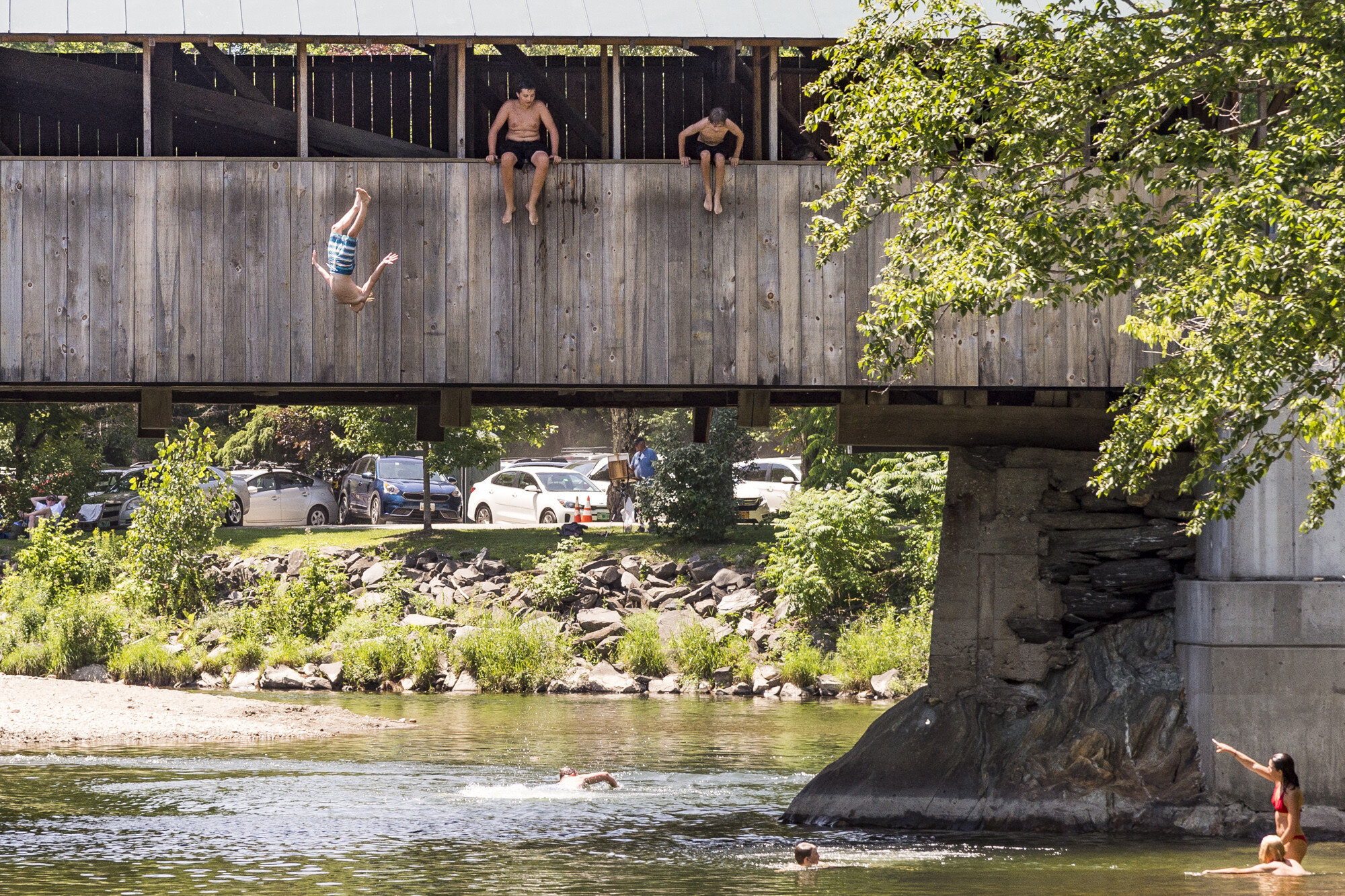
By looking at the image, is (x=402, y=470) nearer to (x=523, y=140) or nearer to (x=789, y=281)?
(x=523, y=140)

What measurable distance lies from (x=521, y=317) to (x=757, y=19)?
3267 millimetres

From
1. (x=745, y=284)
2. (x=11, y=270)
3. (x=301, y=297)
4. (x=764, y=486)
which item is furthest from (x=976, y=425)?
(x=764, y=486)

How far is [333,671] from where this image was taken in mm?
27656

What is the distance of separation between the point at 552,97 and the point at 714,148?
237 centimetres

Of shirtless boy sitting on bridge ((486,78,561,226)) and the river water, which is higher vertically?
shirtless boy sitting on bridge ((486,78,561,226))

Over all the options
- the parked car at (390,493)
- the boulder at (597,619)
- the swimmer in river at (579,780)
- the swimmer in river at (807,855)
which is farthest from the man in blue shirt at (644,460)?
the swimmer in river at (807,855)

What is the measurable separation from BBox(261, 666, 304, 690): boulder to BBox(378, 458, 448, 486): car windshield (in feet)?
34.1

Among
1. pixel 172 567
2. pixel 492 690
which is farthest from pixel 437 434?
pixel 172 567

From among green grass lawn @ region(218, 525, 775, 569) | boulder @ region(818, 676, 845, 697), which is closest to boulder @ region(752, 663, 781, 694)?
boulder @ region(818, 676, 845, 697)

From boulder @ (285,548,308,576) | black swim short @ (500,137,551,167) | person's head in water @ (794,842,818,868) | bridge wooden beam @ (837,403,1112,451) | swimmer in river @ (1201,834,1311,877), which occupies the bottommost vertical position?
person's head in water @ (794,842,818,868)

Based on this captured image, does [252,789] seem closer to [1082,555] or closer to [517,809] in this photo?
[517,809]

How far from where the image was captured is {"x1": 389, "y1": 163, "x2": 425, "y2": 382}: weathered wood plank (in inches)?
520

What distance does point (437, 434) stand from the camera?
15.3 meters

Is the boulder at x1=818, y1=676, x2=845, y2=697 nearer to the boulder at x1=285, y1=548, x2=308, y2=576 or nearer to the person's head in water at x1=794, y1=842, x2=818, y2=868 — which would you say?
the boulder at x1=285, y1=548, x2=308, y2=576
